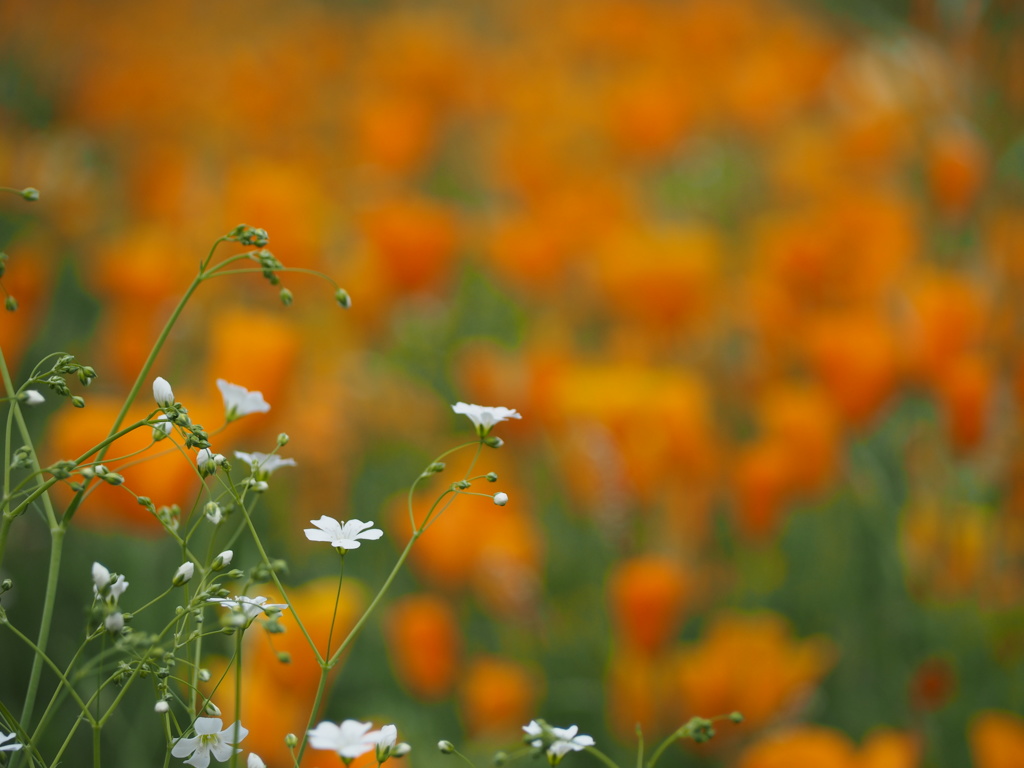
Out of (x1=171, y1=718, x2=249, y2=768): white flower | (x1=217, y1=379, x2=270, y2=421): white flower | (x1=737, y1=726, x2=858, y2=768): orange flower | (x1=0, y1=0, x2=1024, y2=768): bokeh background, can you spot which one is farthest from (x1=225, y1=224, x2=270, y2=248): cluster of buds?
(x1=737, y1=726, x2=858, y2=768): orange flower

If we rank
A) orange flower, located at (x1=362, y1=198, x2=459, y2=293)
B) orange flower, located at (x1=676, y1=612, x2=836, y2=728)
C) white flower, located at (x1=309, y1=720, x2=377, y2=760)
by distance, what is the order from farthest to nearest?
orange flower, located at (x1=362, y1=198, x2=459, y2=293) < orange flower, located at (x1=676, y1=612, x2=836, y2=728) < white flower, located at (x1=309, y1=720, x2=377, y2=760)

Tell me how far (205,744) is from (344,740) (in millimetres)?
69

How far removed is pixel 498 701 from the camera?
2.31ft

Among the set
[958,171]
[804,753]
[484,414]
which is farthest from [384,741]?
[958,171]

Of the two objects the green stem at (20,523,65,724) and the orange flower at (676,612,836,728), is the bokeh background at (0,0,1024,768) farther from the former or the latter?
the green stem at (20,523,65,724)

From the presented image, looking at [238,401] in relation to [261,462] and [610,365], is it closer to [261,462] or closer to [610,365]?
[261,462]

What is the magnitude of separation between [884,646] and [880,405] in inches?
9.3

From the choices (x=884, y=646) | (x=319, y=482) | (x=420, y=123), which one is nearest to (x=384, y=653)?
(x=319, y=482)

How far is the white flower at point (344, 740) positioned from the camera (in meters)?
0.29

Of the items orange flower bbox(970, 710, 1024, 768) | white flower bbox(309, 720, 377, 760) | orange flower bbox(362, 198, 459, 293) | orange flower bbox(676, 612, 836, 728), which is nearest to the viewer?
white flower bbox(309, 720, 377, 760)

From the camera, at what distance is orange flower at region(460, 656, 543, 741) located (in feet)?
2.32

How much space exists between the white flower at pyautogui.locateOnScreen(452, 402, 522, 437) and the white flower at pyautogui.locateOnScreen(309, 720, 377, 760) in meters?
0.11

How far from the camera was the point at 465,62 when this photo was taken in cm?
181

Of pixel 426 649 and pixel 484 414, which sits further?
pixel 426 649
